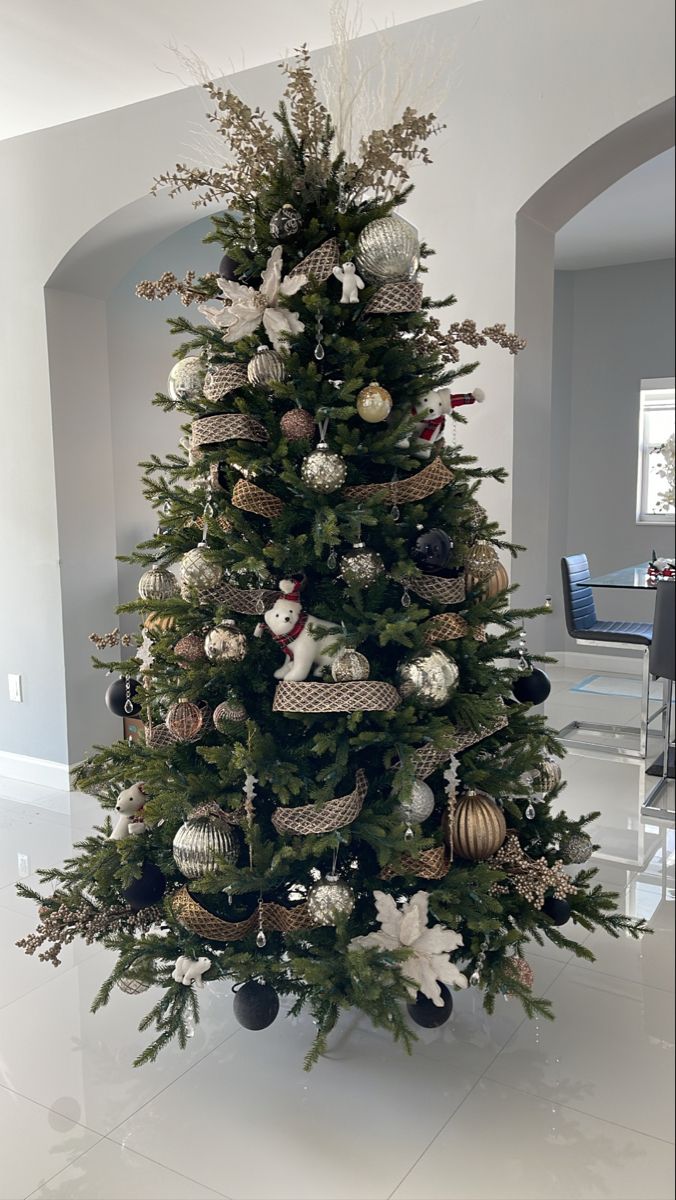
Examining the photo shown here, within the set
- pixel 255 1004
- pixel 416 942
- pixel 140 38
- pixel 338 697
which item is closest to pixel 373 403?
pixel 338 697

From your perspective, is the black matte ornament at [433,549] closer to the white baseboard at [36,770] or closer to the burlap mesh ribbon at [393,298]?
the burlap mesh ribbon at [393,298]

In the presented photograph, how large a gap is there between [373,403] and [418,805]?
738mm

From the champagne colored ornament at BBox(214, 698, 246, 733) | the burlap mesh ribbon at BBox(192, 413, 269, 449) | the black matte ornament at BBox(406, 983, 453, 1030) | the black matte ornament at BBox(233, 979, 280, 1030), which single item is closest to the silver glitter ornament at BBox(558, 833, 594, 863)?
the black matte ornament at BBox(406, 983, 453, 1030)

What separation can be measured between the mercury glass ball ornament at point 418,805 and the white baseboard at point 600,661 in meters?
2.65

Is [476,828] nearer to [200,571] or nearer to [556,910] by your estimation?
[556,910]

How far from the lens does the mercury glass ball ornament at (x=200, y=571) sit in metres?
1.64

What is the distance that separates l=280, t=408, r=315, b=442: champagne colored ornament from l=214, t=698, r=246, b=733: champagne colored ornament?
1.64 feet

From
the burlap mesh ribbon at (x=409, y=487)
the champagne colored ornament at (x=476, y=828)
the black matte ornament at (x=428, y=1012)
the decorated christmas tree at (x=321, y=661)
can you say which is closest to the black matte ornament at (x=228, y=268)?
the decorated christmas tree at (x=321, y=661)

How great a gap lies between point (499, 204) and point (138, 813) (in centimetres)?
182

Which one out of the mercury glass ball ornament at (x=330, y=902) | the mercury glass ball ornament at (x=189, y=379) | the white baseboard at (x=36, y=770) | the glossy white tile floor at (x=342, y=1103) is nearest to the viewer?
the glossy white tile floor at (x=342, y=1103)

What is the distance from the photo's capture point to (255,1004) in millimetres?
1719

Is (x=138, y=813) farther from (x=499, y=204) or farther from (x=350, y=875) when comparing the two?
(x=499, y=204)

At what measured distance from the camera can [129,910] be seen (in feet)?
6.14

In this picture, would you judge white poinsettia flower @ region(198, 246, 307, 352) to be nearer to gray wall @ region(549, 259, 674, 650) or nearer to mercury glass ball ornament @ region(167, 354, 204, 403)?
mercury glass ball ornament @ region(167, 354, 204, 403)
